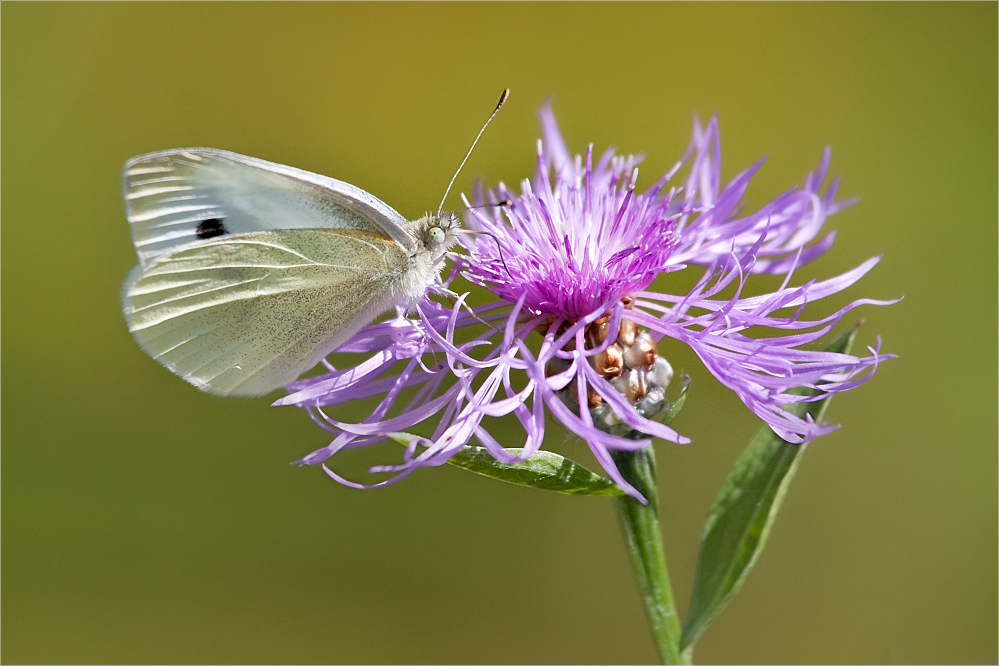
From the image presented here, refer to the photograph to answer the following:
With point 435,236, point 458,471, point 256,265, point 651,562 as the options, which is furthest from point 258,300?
point 458,471

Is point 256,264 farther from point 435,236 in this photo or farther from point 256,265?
point 435,236

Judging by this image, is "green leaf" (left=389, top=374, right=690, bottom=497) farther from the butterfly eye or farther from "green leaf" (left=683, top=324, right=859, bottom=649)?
the butterfly eye

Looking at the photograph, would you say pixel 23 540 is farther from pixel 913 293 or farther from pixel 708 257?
pixel 913 293

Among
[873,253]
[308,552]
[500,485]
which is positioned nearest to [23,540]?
[308,552]

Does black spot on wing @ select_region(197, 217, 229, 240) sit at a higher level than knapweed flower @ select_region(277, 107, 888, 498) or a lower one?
higher

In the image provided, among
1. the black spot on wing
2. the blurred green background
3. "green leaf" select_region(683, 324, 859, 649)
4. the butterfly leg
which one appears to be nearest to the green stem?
"green leaf" select_region(683, 324, 859, 649)

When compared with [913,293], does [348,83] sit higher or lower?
higher

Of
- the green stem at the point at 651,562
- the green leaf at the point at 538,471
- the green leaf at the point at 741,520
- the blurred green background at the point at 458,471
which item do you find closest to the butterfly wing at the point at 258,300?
the green leaf at the point at 538,471
